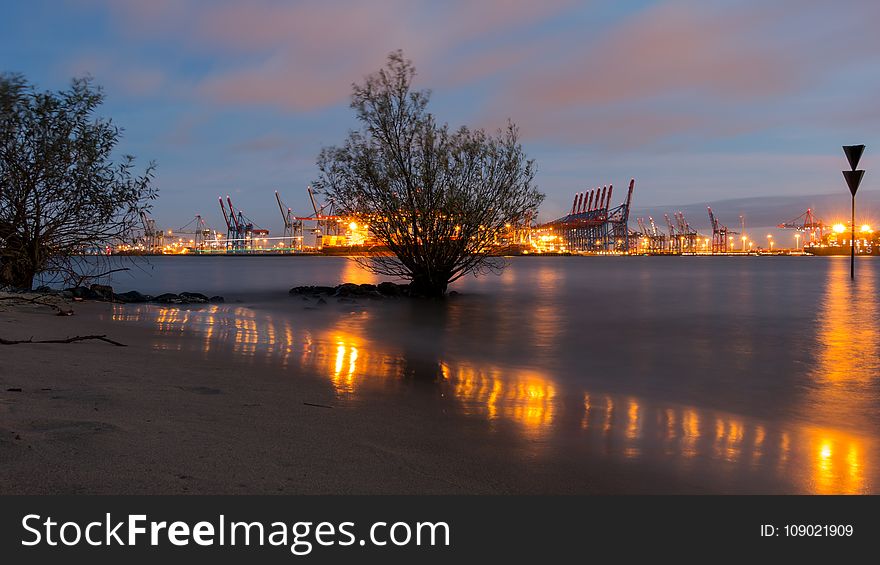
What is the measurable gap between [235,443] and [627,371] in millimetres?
6270

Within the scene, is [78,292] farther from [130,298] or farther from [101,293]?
[130,298]

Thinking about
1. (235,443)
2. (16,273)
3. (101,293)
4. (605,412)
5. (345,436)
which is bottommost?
(605,412)

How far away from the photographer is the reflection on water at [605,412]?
4156 mm

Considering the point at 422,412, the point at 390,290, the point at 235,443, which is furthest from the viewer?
the point at 390,290

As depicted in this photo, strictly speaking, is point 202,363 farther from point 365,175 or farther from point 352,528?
point 365,175

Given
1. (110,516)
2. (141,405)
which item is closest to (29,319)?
(141,405)

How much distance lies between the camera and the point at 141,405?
4.38 meters

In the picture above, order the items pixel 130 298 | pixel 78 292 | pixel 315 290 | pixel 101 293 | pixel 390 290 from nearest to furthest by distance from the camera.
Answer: pixel 78 292 < pixel 101 293 < pixel 130 298 < pixel 390 290 < pixel 315 290

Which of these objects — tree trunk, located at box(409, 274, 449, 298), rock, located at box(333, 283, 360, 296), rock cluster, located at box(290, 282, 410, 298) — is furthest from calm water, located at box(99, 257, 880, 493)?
rock, located at box(333, 283, 360, 296)

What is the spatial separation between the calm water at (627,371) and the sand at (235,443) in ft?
1.36

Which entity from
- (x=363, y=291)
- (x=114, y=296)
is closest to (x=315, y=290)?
(x=363, y=291)

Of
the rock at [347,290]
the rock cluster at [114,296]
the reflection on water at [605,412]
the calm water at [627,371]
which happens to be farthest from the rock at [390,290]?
the reflection on water at [605,412]

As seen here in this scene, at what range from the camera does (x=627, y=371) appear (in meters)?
8.67

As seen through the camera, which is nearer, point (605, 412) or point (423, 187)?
point (605, 412)
